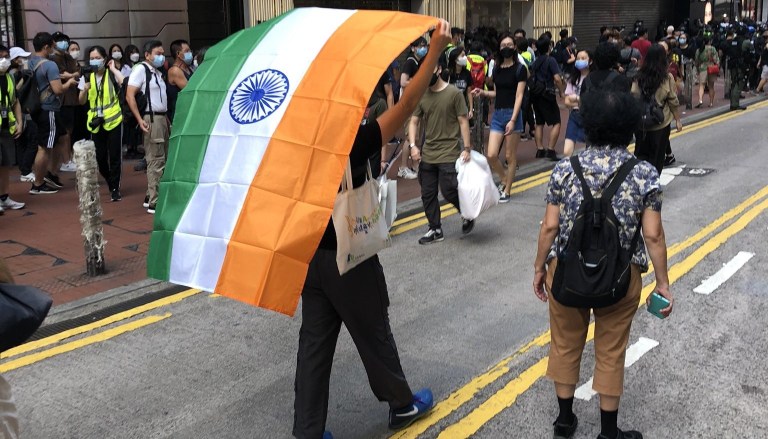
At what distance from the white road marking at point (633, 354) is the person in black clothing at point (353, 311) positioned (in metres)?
1.16

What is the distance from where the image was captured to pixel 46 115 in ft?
34.1

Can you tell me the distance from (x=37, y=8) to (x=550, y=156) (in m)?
8.24

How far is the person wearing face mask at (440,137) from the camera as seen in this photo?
772cm

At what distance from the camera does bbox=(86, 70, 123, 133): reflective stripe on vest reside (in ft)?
32.5

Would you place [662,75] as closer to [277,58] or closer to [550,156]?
[550,156]

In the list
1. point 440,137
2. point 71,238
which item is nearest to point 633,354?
point 440,137

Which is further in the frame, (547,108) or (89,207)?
(547,108)

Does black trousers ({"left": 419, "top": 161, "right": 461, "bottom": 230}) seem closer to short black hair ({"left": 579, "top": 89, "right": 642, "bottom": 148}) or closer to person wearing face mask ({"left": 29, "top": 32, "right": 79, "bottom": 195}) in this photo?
short black hair ({"left": 579, "top": 89, "right": 642, "bottom": 148})

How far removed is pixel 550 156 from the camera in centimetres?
1259

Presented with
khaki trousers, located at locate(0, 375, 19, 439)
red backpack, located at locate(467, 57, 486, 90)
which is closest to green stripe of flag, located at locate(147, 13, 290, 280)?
khaki trousers, located at locate(0, 375, 19, 439)

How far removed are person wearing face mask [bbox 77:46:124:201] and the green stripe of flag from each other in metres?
6.94

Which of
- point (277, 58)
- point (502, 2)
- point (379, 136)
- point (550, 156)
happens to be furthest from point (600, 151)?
point (502, 2)

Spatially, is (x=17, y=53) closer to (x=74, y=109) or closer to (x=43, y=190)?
(x=74, y=109)

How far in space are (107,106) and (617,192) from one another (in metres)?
7.66
